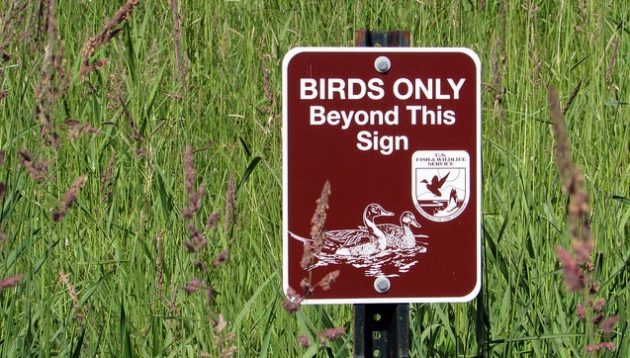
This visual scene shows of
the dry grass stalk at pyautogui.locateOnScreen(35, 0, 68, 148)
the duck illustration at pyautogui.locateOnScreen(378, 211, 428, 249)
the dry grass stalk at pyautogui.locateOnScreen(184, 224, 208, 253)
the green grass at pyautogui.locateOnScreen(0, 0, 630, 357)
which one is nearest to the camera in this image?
the dry grass stalk at pyautogui.locateOnScreen(184, 224, 208, 253)

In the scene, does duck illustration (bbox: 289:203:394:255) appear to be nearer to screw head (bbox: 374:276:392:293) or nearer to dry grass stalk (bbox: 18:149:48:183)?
screw head (bbox: 374:276:392:293)

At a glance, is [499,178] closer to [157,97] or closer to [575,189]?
[157,97]

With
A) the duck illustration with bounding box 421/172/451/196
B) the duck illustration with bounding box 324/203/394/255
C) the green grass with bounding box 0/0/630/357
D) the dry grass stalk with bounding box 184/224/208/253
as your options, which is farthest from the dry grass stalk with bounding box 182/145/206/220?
the duck illustration with bounding box 421/172/451/196

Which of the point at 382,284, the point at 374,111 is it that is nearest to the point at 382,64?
the point at 374,111

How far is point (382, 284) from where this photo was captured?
1479mm

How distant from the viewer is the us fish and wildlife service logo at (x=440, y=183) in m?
1.49

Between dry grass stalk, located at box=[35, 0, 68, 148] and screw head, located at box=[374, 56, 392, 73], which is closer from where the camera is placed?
dry grass stalk, located at box=[35, 0, 68, 148]

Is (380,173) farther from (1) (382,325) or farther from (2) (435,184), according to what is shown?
(1) (382,325)

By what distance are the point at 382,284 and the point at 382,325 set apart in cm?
9

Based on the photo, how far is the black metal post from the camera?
4.99 feet

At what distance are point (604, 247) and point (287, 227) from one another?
758 millimetres

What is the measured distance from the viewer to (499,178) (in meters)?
2.47

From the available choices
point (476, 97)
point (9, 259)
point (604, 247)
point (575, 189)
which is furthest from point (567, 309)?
point (575, 189)

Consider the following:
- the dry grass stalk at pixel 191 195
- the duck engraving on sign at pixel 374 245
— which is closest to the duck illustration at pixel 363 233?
the duck engraving on sign at pixel 374 245
